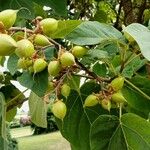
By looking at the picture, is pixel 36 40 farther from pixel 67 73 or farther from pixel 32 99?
pixel 32 99

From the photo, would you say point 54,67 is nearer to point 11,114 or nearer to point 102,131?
point 102,131

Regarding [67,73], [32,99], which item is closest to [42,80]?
[67,73]

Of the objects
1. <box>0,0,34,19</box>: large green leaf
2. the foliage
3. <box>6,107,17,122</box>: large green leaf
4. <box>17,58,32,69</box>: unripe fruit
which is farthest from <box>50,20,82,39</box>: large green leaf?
<box>6,107,17,122</box>: large green leaf

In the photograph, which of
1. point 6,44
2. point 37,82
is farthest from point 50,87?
point 6,44

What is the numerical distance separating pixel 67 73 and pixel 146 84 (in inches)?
Result: 11.1

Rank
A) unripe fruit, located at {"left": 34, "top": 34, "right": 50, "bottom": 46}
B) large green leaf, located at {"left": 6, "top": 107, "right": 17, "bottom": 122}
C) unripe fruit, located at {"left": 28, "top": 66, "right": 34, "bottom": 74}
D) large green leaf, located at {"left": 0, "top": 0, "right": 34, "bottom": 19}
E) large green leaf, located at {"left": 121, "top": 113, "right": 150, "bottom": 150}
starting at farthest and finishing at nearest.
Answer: large green leaf, located at {"left": 6, "top": 107, "right": 17, "bottom": 122}, large green leaf, located at {"left": 0, "top": 0, "right": 34, "bottom": 19}, large green leaf, located at {"left": 121, "top": 113, "right": 150, "bottom": 150}, unripe fruit, located at {"left": 28, "top": 66, "right": 34, "bottom": 74}, unripe fruit, located at {"left": 34, "top": 34, "right": 50, "bottom": 46}

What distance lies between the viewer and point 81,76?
1.01 m

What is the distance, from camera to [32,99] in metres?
1.19

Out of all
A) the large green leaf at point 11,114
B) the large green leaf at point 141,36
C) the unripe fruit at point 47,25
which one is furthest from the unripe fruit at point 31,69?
the large green leaf at point 11,114

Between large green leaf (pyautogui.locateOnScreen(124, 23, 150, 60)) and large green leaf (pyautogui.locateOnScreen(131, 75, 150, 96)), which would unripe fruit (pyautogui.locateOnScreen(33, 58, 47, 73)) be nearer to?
large green leaf (pyautogui.locateOnScreen(124, 23, 150, 60))

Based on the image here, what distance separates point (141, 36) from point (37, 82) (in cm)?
24

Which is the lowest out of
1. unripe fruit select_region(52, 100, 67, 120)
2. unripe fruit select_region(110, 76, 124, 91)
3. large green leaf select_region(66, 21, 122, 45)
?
unripe fruit select_region(52, 100, 67, 120)

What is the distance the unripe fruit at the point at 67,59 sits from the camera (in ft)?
2.85

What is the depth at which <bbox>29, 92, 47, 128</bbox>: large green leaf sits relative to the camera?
1188 mm
